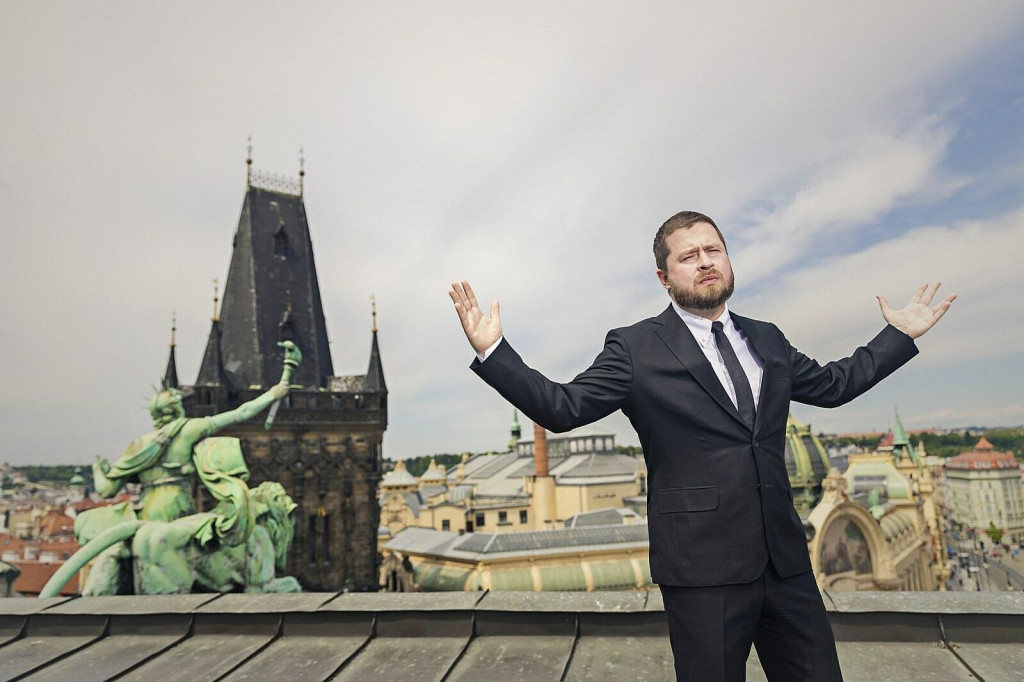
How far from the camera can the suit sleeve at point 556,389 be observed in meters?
2.04

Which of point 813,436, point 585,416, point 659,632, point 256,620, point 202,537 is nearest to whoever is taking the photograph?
point 585,416

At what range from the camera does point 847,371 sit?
2459 mm

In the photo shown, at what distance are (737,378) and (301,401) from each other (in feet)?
98.6

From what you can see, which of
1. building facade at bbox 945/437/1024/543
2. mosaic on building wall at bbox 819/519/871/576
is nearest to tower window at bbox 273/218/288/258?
mosaic on building wall at bbox 819/519/871/576

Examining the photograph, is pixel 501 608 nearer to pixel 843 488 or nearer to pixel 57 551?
pixel 843 488

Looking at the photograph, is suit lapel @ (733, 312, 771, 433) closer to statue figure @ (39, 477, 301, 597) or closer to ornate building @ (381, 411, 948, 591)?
statue figure @ (39, 477, 301, 597)

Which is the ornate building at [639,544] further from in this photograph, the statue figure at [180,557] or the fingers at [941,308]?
the fingers at [941,308]

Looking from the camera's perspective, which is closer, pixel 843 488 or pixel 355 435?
pixel 355 435

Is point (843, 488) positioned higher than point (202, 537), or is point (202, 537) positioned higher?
point (202, 537)

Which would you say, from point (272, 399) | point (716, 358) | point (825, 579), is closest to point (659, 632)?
point (716, 358)

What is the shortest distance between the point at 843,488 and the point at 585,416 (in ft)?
125

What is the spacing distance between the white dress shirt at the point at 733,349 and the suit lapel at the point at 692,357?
1.3 inches

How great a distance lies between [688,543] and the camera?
6.61ft

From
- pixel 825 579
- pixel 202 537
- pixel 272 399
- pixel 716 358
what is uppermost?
pixel 272 399
